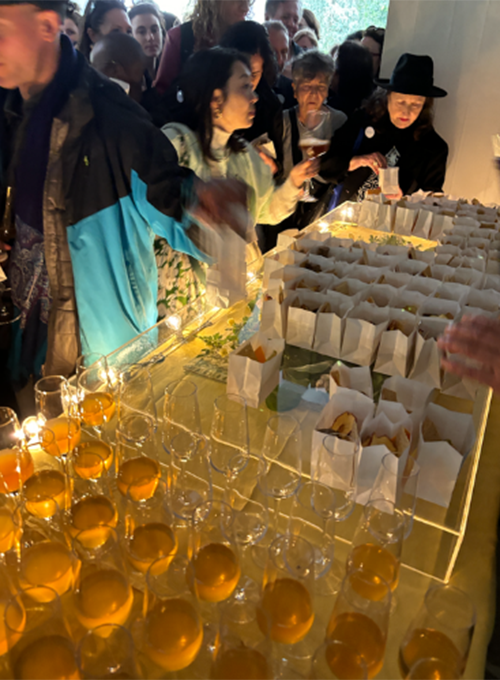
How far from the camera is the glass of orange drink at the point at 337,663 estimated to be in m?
0.62

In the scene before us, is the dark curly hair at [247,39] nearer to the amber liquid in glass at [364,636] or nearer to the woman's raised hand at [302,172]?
the woman's raised hand at [302,172]

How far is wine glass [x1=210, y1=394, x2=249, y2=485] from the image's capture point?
109 centimetres

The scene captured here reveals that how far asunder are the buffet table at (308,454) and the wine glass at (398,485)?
A: 92mm

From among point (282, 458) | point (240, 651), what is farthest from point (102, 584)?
point (282, 458)

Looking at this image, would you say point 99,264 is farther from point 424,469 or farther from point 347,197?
point 347,197

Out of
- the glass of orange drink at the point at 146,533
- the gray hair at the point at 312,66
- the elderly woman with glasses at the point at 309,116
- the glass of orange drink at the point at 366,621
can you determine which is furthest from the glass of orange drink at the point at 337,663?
the gray hair at the point at 312,66

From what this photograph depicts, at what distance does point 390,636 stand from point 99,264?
5.19 ft

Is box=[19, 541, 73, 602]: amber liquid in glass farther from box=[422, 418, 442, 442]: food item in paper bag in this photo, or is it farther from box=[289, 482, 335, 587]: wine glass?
box=[422, 418, 442, 442]: food item in paper bag

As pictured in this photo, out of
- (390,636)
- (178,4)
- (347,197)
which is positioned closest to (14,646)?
(390,636)

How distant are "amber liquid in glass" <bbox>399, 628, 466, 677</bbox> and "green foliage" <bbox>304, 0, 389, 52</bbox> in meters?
4.52

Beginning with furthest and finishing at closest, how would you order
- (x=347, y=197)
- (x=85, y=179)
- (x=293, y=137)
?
(x=347, y=197), (x=293, y=137), (x=85, y=179)

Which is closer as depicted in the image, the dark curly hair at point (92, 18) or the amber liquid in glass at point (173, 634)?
the amber liquid in glass at point (173, 634)

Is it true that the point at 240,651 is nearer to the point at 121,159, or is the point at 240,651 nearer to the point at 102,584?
the point at 102,584

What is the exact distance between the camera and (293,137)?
333 centimetres
